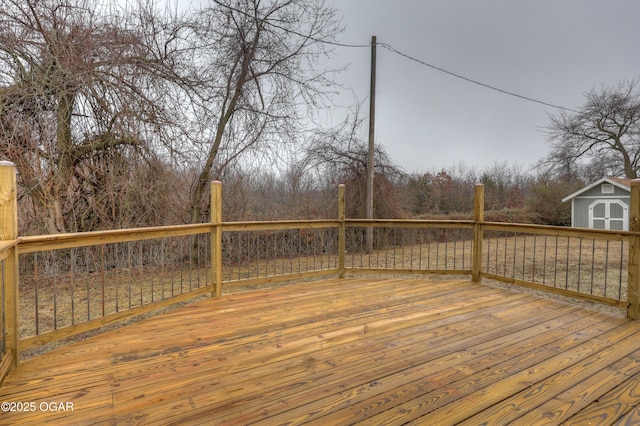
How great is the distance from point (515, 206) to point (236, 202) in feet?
42.8

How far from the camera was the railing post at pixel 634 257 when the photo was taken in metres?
3.04

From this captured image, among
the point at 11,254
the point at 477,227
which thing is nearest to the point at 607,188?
the point at 477,227

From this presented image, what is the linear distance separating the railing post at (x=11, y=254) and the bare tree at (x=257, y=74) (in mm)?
3581

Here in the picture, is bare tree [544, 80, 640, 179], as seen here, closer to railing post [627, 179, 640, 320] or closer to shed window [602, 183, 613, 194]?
shed window [602, 183, 613, 194]

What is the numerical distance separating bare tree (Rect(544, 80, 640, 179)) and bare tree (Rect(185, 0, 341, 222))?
14.3 meters

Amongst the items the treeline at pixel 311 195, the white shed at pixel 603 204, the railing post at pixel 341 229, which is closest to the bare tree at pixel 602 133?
the treeline at pixel 311 195

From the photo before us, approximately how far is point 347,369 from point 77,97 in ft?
14.4

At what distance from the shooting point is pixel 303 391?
1.81m

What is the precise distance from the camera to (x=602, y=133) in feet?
51.3

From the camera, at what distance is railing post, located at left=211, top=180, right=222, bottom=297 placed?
3711 mm

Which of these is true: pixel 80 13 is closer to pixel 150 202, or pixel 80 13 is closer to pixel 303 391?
pixel 150 202

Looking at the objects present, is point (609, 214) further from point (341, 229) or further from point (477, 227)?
point (341, 229)

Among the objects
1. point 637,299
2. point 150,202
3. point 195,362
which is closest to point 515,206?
point 637,299

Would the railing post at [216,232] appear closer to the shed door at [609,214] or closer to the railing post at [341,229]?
the railing post at [341,229]
